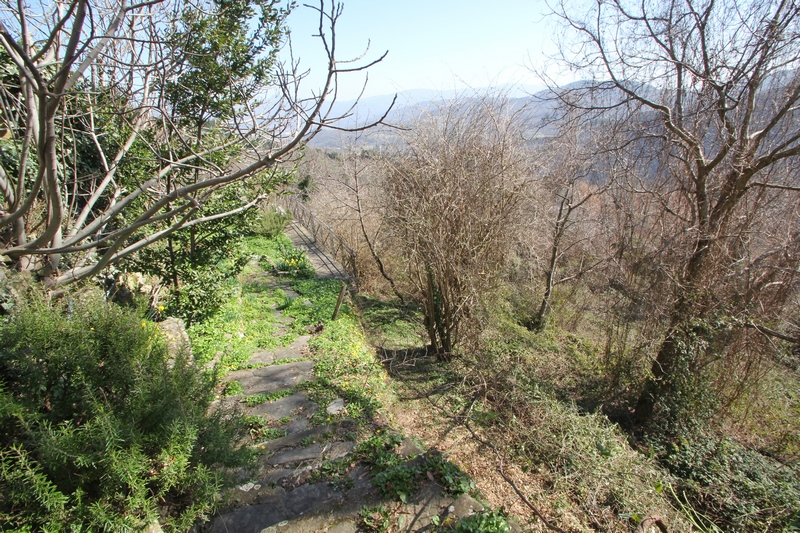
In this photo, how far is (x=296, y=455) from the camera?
3078 millimetres

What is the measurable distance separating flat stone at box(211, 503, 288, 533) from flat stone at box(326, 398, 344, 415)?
4.08 ft

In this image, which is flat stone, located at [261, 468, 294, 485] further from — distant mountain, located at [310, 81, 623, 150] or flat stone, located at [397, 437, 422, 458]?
distant mountain, located at [310, 81, 623, 150]

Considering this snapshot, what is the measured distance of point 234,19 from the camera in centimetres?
444

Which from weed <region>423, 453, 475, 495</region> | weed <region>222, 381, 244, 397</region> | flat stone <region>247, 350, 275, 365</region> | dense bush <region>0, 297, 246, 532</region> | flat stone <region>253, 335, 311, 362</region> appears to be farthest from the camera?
flat stone <region>253, 335, 311, 362</region>

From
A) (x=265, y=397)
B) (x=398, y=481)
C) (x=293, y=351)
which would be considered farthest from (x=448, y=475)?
(x=293, y=351)

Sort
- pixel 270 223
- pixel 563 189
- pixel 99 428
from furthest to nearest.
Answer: pixel 270 223
pixel 563 189
pixel 99 428

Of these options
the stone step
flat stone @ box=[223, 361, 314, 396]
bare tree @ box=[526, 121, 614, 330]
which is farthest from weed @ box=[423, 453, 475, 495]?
bare tree @ box=[526, 121, 614, 330]

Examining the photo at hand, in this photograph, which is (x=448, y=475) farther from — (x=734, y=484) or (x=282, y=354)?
(x=734, y=484)

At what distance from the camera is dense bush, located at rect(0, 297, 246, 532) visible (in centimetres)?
167

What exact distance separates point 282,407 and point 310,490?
1.26 meters

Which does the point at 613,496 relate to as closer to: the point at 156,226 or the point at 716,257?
the point at 716,257

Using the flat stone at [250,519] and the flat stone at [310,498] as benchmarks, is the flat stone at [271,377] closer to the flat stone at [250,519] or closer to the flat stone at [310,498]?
the flat stone at [310,498]

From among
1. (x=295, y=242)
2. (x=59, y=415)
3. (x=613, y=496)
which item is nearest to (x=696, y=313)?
(x=613, y=496)

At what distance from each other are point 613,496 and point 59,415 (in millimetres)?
4068
